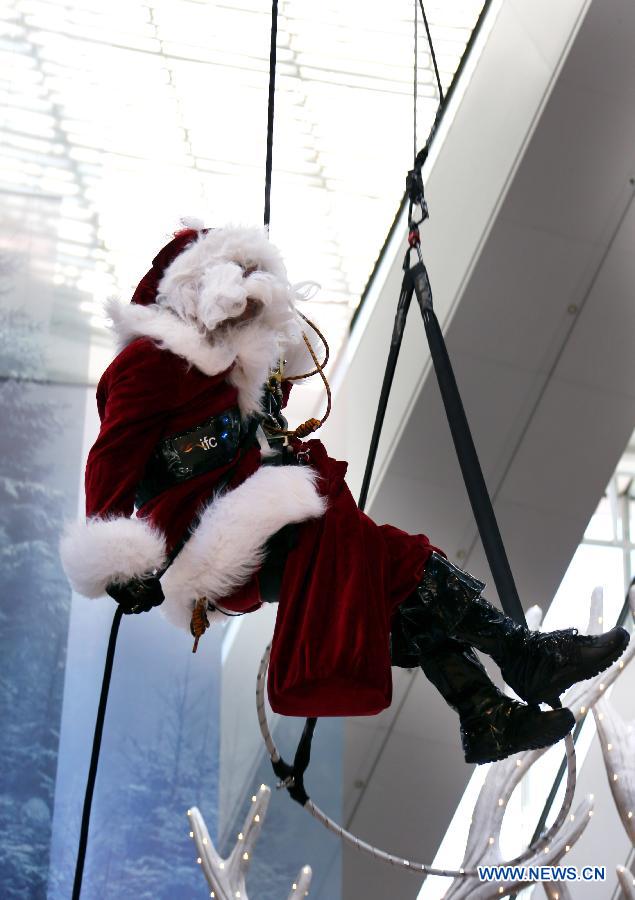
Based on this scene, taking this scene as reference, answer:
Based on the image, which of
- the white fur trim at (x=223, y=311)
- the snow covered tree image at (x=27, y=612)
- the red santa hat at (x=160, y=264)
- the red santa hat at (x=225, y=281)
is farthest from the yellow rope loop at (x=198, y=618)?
the snow covered tree image at (x=27, y=612)

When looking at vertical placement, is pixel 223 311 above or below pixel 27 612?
above

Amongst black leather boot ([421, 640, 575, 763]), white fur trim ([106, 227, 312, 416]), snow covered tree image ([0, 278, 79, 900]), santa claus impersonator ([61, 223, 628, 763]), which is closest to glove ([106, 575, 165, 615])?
santa claus impersonator ([61, 223, 628, 763])

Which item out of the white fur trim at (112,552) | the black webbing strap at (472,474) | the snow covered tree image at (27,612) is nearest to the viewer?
the white fur trim at (112,552)

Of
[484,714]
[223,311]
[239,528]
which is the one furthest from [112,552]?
[484,714]

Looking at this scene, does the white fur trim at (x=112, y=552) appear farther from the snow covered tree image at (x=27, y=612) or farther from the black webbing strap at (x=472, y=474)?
the snow covered tree image at (x=27, y=612)

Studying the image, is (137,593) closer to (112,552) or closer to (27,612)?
(112,552)

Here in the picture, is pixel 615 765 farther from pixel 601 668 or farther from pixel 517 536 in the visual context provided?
pixel 601 668

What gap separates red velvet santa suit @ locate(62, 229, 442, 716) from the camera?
1.92 m

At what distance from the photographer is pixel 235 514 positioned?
6.41 feet

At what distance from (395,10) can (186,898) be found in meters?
3.00

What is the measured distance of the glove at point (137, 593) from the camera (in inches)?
76.1

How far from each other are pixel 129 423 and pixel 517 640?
76 cm

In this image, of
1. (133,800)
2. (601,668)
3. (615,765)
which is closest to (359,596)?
(601,668)

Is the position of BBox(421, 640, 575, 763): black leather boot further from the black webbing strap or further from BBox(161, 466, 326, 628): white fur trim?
BBox(161, 466, 326, 628): white fur trim
